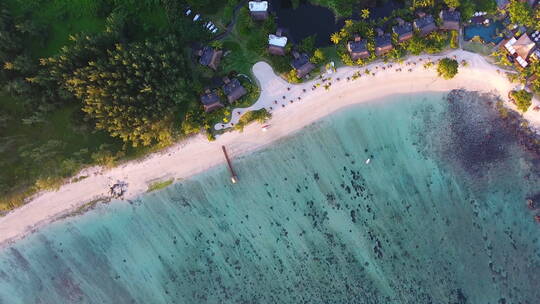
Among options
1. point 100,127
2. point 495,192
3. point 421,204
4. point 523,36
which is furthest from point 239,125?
point 523,36

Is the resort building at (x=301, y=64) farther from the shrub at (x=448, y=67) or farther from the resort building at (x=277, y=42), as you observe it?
the shrub at (x=448, y=67)

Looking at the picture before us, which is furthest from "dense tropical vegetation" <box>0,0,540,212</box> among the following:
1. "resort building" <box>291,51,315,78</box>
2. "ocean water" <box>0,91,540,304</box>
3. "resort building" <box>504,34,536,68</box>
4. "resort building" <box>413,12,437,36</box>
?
"ocean water" <box>0,91,540,304</box>

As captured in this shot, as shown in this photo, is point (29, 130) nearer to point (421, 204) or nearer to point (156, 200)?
point (156, 200)

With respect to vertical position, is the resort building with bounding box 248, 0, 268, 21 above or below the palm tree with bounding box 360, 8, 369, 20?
above

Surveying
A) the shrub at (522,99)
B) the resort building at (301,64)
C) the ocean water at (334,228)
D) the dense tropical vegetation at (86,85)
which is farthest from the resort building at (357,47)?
the shrub at (522,99)

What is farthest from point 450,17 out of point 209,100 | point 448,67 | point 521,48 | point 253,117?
point 209,100

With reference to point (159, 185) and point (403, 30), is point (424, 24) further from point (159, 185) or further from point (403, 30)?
point (159, 185)

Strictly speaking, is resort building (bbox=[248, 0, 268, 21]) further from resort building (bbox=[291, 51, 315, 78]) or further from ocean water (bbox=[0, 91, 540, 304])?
ocean water (bbox=[0, 91, 540, 304])
